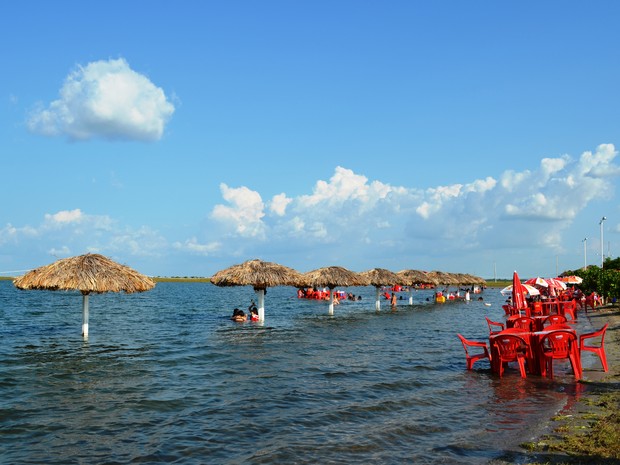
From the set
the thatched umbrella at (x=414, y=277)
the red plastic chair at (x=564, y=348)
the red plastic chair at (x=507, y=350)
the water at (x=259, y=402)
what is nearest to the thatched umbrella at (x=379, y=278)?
the thatched umbrella at (x=414, y=277)

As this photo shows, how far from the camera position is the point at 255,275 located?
964 inches

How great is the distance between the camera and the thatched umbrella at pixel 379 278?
3538 cm

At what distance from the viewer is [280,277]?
25125 mm

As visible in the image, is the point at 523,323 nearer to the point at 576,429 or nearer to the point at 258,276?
the point at 576,429

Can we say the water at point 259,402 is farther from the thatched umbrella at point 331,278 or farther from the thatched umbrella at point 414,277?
the thatched umbrella at point 414,277

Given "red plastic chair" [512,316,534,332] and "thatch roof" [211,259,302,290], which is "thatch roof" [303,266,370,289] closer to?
"thatch roof" [211,259,302,290]

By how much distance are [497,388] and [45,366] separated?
37.6 ft

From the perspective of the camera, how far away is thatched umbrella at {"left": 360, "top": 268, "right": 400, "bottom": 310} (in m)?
35.4

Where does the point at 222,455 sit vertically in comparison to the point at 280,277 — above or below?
below

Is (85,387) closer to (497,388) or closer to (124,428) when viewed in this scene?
(124,428)

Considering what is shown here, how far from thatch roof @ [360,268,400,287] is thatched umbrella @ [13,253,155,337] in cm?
1943

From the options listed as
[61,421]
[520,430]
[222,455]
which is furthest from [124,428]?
[520,430]

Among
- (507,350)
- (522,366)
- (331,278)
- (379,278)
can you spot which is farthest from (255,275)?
(522,366)

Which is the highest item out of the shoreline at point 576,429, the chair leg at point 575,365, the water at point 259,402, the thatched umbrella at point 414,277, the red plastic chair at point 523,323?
the thatched umbrella at point 414,277
